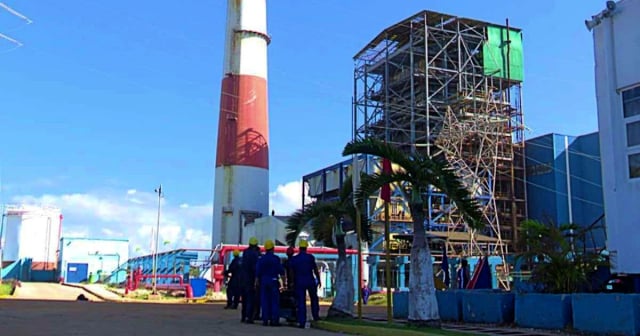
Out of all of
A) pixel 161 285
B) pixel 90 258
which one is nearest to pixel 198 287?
pixel 161 285

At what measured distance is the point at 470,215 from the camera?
13.3 m

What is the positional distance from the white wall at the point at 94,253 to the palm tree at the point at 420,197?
52961 mm

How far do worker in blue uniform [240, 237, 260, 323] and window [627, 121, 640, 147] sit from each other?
31.7ft

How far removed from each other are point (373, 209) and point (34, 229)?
41.4 metres

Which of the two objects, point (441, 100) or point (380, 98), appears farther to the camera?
point (380, 98)

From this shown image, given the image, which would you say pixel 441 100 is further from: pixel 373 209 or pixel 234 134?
pixel 234 134

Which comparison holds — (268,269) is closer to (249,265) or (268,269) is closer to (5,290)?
(249,265)

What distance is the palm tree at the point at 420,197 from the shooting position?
1263cm

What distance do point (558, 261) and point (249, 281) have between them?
7076mm

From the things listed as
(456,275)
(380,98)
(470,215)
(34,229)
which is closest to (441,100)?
(380,98)

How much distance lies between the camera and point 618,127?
1678 cm

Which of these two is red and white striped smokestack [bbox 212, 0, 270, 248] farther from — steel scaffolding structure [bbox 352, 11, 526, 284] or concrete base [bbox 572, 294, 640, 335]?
concrete base [bbox 572, 294, 640, 335]

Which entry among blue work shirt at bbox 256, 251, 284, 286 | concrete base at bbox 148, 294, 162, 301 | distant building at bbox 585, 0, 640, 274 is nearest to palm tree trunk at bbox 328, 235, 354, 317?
blue work shirt at bbox 256, 251, 284, 286

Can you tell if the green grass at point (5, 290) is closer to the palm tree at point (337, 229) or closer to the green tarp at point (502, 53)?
the palm tree at point (337, 229)
